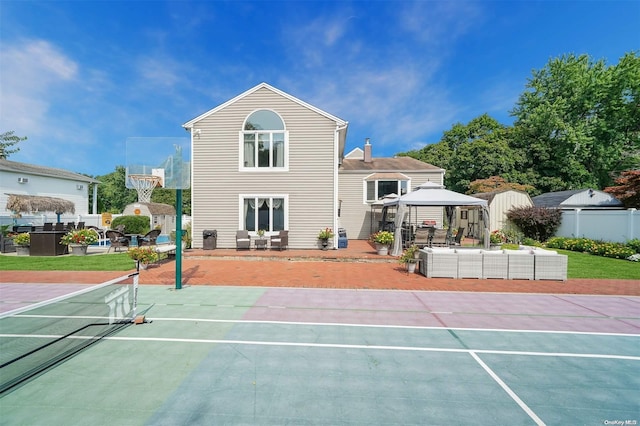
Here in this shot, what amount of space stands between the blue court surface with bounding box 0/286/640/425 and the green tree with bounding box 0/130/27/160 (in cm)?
4956

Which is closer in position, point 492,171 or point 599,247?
point 599,247

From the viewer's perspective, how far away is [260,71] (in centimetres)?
1475

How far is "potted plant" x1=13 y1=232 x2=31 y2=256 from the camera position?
13.7 m

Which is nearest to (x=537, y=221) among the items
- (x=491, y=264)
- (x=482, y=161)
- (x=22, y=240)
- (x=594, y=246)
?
(x=594, y=246)

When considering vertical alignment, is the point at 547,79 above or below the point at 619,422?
above

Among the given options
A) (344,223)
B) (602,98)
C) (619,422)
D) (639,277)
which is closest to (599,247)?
(639,277)

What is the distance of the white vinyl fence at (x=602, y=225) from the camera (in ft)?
46.6

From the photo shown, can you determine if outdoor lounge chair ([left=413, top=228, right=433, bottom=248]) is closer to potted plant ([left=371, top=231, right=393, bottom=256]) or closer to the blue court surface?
potted plant ([left=371, top=231, right=393, bottom=256])

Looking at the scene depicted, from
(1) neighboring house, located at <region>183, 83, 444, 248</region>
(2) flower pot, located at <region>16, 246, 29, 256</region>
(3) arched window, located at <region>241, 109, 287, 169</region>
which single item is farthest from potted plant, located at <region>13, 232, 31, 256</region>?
(3) arched window, located at <region>241, 109, 287, 169</region>

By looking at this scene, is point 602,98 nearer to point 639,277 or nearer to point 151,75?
point 639,277

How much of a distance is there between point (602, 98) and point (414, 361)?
39.9 metres

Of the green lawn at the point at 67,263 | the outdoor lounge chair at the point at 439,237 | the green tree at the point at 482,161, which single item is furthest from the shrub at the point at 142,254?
the green tree at the point at 482,161

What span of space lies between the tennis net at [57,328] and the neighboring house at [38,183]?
2442 centimetres

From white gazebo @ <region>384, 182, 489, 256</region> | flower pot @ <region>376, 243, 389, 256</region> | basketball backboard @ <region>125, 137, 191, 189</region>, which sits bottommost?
flower pot @ <region>376, 243, 389, 256</region>
